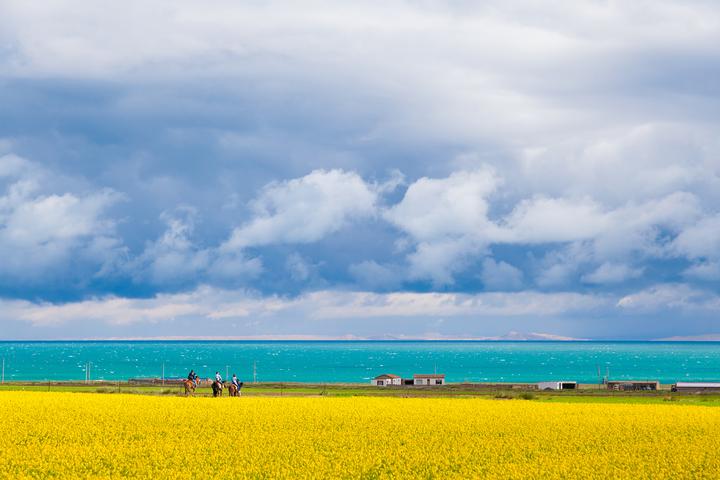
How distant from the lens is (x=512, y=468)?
30578mm

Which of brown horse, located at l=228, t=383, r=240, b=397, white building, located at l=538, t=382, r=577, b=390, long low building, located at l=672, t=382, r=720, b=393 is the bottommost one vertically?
long low building, located at l=672, t=382, r=720, b=393

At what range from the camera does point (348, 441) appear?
37.4 m

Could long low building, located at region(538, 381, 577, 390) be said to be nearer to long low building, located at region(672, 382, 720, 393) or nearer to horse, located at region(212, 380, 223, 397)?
long low building, located at region(672, 382, 720, 393)

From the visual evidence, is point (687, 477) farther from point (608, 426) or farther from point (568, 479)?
point (608, 426)

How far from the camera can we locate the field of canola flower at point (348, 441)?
100 feet

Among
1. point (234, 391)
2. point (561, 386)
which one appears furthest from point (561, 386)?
point (234, 391)

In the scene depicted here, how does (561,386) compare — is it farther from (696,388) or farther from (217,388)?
(217,388)

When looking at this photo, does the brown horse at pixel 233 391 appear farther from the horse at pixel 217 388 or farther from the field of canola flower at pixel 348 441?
the field of canola flower at pixel 348 441

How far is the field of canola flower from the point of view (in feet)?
100

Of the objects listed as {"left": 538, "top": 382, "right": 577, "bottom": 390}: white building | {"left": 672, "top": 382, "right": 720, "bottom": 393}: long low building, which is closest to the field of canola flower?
{"left": 672, "top": 382, "right": 720, "bottom": 393}: long low building

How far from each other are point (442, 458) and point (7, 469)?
15.9 m

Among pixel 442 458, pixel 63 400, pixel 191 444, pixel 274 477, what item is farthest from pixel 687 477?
pixel 63 400

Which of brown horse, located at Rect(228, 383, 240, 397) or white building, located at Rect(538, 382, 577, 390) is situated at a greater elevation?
brown horse, located at Rect(228, 383, 240, 397)

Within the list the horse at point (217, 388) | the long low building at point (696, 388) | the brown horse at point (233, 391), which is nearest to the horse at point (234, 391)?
the brown horse at point (233, 391)
